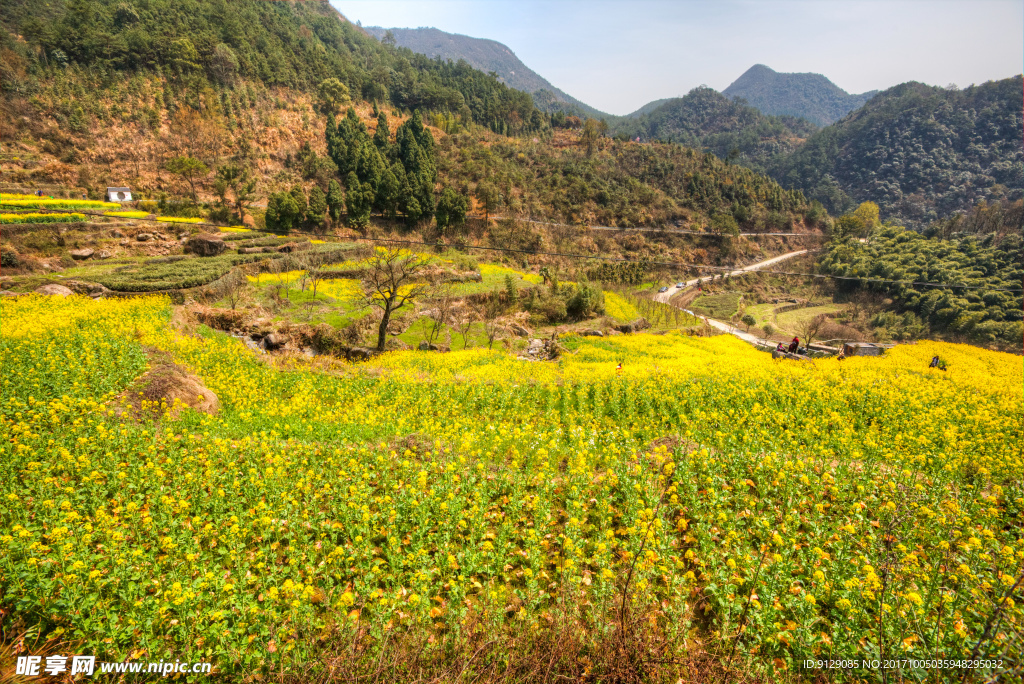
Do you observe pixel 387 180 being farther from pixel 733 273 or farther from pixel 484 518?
pixel 733 273

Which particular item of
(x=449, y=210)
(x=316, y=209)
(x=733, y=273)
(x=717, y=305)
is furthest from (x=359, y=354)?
(x=733, y=273)

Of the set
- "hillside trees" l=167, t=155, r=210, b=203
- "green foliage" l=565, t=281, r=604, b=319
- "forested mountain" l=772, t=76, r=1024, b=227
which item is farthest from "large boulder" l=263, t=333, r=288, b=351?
"forested mountain" l=772, t=76, r=1024, b=227

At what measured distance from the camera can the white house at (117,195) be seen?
37750 mm

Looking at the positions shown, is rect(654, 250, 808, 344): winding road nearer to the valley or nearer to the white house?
the valley

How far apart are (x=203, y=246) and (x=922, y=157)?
173 m

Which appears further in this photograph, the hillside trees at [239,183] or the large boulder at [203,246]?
Result: the hillside trees at [239,183]

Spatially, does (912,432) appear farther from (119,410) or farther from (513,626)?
(119,410)

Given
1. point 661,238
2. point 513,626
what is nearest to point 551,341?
point 513,626

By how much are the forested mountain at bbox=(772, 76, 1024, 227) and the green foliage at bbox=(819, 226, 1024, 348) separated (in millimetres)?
77854

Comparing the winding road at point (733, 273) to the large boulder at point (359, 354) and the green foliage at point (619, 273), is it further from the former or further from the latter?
the large boulder at point (359, 354)

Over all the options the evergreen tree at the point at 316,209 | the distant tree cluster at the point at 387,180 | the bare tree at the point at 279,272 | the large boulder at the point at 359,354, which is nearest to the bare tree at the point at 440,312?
the large boulder at the point at 359,354

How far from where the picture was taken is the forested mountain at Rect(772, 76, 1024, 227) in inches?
4050

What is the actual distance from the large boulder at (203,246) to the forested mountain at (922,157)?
142 m

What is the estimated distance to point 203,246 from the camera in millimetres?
28469
